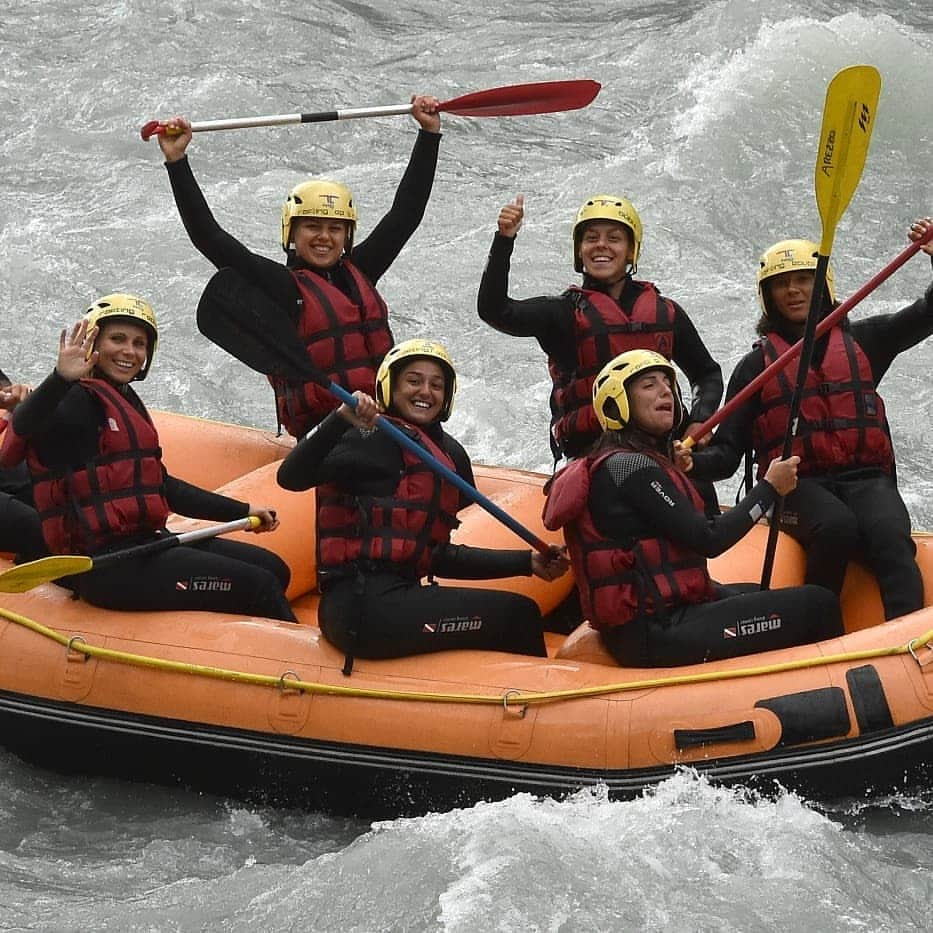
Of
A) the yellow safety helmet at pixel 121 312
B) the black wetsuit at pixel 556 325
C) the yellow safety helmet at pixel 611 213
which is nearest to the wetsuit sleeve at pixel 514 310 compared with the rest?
the black wetsuit at pixel 556 325

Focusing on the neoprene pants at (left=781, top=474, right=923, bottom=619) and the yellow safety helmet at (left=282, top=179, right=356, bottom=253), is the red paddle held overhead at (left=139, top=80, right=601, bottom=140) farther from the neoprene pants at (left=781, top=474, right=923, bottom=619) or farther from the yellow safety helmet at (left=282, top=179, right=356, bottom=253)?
the neoprene pants at (left=781, top=474, right=923, bottom=619)

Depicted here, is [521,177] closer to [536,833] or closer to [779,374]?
[779,374]

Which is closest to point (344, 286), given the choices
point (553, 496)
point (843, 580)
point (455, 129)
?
point (553, 496)

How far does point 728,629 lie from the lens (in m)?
4.63

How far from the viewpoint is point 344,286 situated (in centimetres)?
575

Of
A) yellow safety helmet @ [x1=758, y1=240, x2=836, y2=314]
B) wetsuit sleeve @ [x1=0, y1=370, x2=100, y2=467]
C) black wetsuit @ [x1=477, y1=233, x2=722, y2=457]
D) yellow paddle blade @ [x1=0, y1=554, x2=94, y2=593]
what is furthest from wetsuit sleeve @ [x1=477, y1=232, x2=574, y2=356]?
yellow paddle blade @ [x1=0, y1=554, x2=94, y2=593]

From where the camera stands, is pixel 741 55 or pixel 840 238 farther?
pixel 741 55

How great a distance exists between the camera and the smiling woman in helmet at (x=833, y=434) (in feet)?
16.6

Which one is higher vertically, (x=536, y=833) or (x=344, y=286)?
(x=344, y=286)

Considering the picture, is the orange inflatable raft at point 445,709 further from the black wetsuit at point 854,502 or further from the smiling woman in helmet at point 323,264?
the smiling woman in helmet at point 323,264

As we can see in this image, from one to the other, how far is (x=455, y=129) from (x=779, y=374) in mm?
6526

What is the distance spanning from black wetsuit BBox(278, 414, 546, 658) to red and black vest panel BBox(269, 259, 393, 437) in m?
0.84

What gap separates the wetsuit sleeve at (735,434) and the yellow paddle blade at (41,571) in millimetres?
1799

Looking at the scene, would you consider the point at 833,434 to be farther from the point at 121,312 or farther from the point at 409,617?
the point at 121,312
